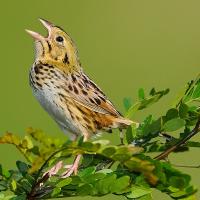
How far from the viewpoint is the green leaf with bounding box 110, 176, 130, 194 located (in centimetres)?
159

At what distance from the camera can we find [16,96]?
28.8 feet

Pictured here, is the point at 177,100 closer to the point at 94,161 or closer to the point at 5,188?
the point at 94,161

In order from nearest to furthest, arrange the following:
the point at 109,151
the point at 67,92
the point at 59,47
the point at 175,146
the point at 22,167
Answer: the point at 109,151
the point at 175,146
the point at 22,167
the point at 67,92
the point at 59,47

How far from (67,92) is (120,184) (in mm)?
1707

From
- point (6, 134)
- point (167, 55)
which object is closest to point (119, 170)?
point (6, 134)

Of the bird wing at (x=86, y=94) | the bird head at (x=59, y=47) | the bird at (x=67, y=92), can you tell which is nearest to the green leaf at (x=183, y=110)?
the bird at (x=67, y=92)

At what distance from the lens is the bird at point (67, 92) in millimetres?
3199

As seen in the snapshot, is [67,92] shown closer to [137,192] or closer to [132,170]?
[137,192]

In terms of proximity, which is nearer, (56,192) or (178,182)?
(178,182)

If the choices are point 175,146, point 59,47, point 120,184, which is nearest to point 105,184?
point 120,184

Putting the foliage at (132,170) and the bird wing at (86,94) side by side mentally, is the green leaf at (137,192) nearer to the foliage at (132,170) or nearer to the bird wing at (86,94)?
the foliage at (132,170)

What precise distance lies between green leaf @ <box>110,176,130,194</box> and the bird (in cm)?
146

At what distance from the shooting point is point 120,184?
1.59 meters

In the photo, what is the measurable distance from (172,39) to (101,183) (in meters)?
9.68
